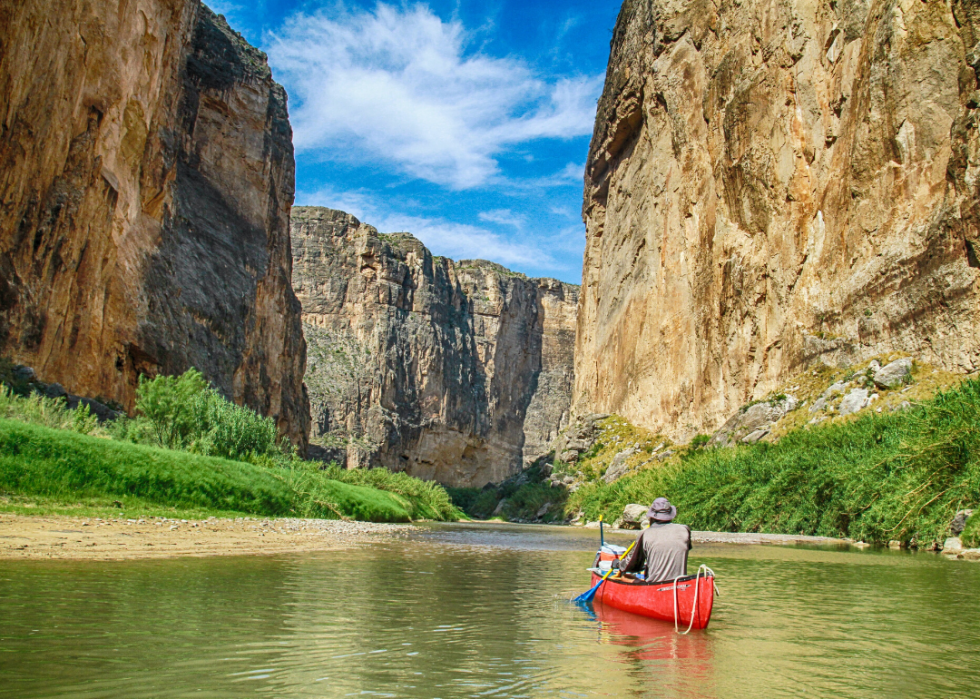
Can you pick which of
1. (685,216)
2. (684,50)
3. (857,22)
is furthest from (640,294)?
(857,22)

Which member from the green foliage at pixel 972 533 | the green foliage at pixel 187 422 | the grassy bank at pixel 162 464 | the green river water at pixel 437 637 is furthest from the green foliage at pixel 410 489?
the green river water at pixel 437 637

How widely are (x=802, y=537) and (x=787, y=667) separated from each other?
42.8 feet

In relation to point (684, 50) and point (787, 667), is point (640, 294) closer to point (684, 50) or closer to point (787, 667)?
point (684, 50)

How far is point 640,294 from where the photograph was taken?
4597 cm

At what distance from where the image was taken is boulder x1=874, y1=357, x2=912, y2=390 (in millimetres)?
20797

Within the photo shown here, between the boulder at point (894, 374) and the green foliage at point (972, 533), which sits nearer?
the green foliage at point (972, 533)

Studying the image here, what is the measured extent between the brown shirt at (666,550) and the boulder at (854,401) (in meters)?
15.9

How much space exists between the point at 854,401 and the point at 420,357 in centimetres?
7198

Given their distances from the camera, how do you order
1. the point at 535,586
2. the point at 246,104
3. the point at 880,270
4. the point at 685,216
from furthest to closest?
the point at 246,104 → the point at 685,216 → the point at 880,270 → the point at 535,586

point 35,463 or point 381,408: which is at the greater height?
point 381,408

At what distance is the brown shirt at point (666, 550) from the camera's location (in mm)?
7613

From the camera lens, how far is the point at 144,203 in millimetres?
37594

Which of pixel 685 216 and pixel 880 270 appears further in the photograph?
pixel 685 216

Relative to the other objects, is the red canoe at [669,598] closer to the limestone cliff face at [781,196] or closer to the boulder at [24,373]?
the limestone cliff face at [781,196]
